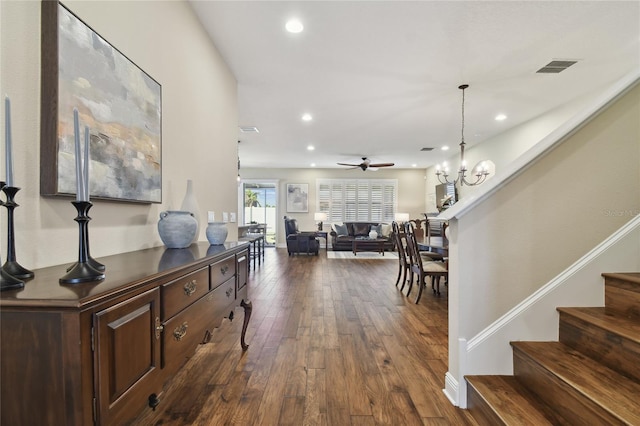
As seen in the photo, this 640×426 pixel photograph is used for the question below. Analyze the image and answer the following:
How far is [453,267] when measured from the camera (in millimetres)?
1703

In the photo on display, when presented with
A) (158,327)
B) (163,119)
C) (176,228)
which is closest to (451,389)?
(158,327)

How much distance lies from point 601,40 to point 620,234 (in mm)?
2547

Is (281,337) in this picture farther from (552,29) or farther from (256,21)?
(552,29)

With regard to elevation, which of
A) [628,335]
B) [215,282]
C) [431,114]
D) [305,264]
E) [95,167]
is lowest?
[305,264]

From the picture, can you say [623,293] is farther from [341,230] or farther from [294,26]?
[341,230]

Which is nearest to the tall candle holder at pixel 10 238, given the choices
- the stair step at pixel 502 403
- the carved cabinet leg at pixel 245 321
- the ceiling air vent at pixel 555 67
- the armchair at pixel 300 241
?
the carved cabinet leg at pixel 245 321

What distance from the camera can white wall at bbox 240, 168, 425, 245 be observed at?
1047 centimetres

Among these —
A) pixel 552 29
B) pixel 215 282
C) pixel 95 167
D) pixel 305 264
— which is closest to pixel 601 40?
pixel 552 29

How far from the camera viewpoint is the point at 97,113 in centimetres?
136

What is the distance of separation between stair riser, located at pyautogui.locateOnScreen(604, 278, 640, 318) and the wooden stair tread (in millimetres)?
39

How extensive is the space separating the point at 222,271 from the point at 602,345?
207 cm

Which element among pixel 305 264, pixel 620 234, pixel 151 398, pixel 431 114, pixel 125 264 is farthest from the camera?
pixel 305 264

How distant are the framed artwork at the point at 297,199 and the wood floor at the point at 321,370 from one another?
22.3 ft

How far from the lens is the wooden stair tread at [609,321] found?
1.29 meters
